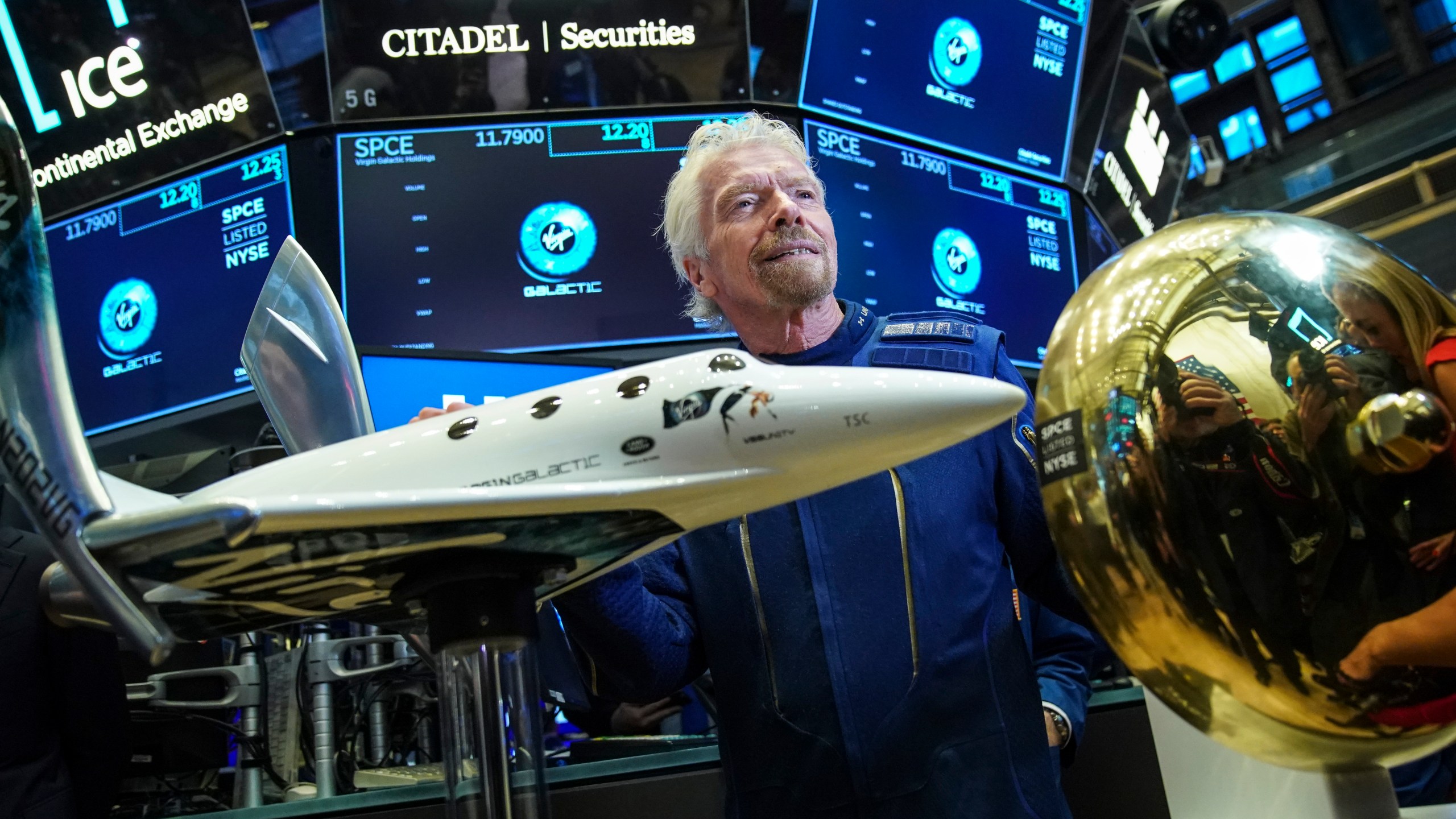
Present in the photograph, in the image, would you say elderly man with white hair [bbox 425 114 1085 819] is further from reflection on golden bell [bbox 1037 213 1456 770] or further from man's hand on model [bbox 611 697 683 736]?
man's hand on model [bbox 611 697 683 736]

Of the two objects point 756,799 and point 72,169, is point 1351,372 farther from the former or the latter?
point 72,169

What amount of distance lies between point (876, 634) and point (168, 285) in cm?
285

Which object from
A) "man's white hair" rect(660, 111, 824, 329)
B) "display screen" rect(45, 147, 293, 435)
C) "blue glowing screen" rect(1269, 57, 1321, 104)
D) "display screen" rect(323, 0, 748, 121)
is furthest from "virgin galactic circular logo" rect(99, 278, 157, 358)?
"blue glowing screen" rect(1269, 57, 1321, 104)

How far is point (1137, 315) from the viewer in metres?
0.76

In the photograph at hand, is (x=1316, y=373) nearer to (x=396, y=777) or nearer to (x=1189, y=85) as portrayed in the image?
(x=396, y=777)

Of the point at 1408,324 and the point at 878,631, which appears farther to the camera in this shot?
the point at 878,631

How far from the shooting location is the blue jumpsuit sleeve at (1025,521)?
1.44m

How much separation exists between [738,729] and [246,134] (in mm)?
2750

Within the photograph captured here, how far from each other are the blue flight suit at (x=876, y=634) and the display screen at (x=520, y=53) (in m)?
2.19

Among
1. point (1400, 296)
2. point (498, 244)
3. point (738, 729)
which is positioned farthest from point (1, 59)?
point (1400, 296)

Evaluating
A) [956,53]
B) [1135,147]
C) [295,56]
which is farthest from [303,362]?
[1135,147]

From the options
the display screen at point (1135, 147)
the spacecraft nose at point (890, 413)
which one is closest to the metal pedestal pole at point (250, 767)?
the spacecraft nose at point (890, 413)

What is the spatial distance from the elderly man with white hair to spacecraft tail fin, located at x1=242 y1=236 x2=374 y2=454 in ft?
1.00

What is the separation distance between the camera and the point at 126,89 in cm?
349
